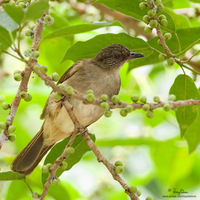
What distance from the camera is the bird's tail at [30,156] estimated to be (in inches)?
148

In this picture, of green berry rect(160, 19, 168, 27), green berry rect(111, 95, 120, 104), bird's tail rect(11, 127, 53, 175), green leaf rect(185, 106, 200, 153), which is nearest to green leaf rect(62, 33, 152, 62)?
green berry rect(160, 19, 168, 27)

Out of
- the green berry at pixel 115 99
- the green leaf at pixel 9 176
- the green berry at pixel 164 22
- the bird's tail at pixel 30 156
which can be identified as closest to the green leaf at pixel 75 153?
the green leaf at pixel 9 176

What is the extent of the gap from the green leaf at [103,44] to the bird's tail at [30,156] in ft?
3.42

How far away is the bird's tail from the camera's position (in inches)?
148

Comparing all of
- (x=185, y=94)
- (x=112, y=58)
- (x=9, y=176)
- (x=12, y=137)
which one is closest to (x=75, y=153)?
(x=9, y=176)

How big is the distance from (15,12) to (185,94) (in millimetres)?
1436

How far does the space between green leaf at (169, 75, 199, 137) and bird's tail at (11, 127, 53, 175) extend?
1.29 meters

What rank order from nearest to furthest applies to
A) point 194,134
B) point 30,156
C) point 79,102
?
point 194,134
point 79,102
point 30,156

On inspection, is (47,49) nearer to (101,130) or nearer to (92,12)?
(92,12)

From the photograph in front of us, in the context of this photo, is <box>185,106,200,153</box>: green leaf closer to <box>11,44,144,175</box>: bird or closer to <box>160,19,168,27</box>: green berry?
<box>11,44,144,175</box>: bird

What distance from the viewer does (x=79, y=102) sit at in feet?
12.6

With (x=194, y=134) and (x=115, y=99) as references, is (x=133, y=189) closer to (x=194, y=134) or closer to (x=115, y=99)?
(x=115, y=99)

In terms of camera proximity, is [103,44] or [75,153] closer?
[75,153]

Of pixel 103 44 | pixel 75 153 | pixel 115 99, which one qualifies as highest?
pixel 103 44
